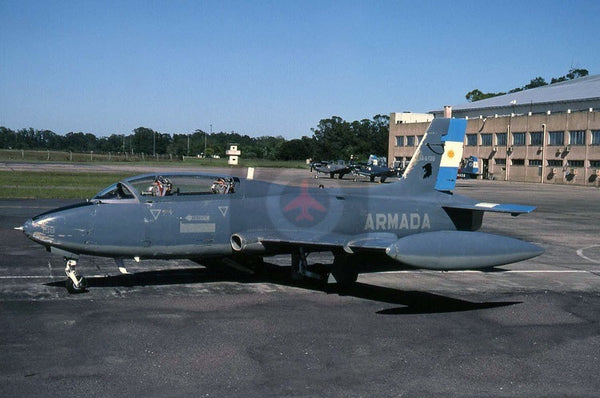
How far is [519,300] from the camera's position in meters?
13.3

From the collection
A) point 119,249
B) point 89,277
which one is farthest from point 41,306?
point 89,277

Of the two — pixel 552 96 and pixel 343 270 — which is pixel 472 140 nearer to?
pixel 552 96

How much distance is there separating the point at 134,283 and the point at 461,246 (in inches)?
294

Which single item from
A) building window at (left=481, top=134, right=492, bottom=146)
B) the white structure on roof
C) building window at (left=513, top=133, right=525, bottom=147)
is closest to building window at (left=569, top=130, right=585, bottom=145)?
the white structure on roof

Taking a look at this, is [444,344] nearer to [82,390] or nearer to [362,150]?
[82,390]

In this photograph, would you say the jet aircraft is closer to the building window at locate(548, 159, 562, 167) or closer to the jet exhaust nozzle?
the jet exhaust nozzle

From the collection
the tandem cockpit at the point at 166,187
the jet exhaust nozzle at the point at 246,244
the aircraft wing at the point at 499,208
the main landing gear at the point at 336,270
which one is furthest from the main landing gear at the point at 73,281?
the aircraft wing at the point at 499,208

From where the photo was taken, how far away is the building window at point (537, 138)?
3339 inches

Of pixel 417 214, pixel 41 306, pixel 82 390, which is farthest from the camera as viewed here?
pixel 417 214

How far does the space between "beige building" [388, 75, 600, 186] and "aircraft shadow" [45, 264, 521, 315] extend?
7074 centimetres

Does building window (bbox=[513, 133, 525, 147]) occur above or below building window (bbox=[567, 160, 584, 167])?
above

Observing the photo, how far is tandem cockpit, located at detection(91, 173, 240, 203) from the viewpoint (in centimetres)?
1313

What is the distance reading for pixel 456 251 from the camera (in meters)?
12.1

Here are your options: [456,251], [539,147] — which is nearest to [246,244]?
[456,251]
